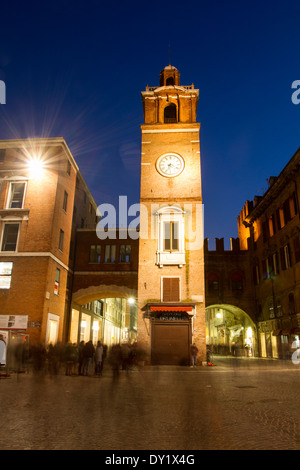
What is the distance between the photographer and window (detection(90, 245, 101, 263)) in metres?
33.9

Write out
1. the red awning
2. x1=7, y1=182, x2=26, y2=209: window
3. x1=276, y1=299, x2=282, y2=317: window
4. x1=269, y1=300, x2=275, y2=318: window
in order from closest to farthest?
the red awning, x1=7, y1=182, x2=26, y2=209: window, x1=276, y1=299, x2=282, y2=317: window, x1=269, y1=300, x2=275, y2=318: window

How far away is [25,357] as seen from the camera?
2052 centimetres

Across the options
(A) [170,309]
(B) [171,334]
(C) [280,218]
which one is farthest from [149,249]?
(C) [280,218]

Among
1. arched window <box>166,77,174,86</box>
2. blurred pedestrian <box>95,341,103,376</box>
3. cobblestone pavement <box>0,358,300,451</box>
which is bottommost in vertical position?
cobblestone pavement <box>0,358,300,451</box>

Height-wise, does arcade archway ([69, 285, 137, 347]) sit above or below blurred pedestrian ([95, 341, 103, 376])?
above

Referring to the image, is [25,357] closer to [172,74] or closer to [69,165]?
[69,165]

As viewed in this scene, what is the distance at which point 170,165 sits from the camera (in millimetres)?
29625

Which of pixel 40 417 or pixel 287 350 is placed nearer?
pixel 40 417

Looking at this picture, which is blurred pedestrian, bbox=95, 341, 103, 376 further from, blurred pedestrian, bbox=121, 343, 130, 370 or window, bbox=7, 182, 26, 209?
window, bbox=7, 182, 26, 209

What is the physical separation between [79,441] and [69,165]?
1164 inches

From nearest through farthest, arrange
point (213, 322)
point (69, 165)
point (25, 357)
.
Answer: point (25, 357) → point (69, 165) → point (213, 322)

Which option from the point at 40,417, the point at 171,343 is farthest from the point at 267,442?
the point at 171,343

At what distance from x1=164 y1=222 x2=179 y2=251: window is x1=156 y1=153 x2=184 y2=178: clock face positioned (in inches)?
171

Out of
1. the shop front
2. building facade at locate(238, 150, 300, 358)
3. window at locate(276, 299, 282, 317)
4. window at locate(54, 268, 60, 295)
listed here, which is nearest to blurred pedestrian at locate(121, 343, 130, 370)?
the shop front
